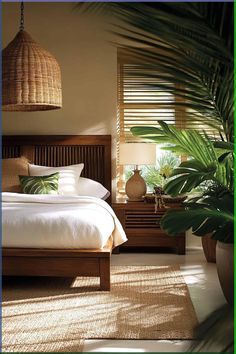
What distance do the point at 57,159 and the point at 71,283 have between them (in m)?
2.24

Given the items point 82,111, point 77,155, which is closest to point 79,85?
point 82,111

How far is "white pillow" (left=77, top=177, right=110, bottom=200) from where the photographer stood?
6.17 m

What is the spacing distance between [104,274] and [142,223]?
1821 millimetres

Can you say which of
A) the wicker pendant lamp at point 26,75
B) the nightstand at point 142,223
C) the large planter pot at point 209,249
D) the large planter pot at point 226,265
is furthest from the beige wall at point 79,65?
the large planter pot at point 226,265

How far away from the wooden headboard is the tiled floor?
1.24 m

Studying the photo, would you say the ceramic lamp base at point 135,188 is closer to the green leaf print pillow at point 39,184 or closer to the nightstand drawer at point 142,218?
the nightstand drawer at point 142,218

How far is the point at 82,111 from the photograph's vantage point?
6758 mm

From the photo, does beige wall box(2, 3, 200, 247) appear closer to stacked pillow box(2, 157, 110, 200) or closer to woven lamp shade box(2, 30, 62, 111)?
stacked pillow box(2, 157, 110, 200)

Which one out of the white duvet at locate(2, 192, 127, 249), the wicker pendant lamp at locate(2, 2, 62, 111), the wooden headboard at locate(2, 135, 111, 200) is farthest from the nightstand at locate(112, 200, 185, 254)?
the wicker pendant lamp at locate(2, 2, 62, 111)

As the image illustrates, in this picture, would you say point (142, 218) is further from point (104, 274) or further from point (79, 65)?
point (79, 65)

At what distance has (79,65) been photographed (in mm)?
6727

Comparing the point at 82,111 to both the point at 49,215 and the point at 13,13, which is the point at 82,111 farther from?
the point at 49,215

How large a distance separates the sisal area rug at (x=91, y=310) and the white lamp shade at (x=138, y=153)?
56.2 inches

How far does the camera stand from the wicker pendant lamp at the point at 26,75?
4449 mm
